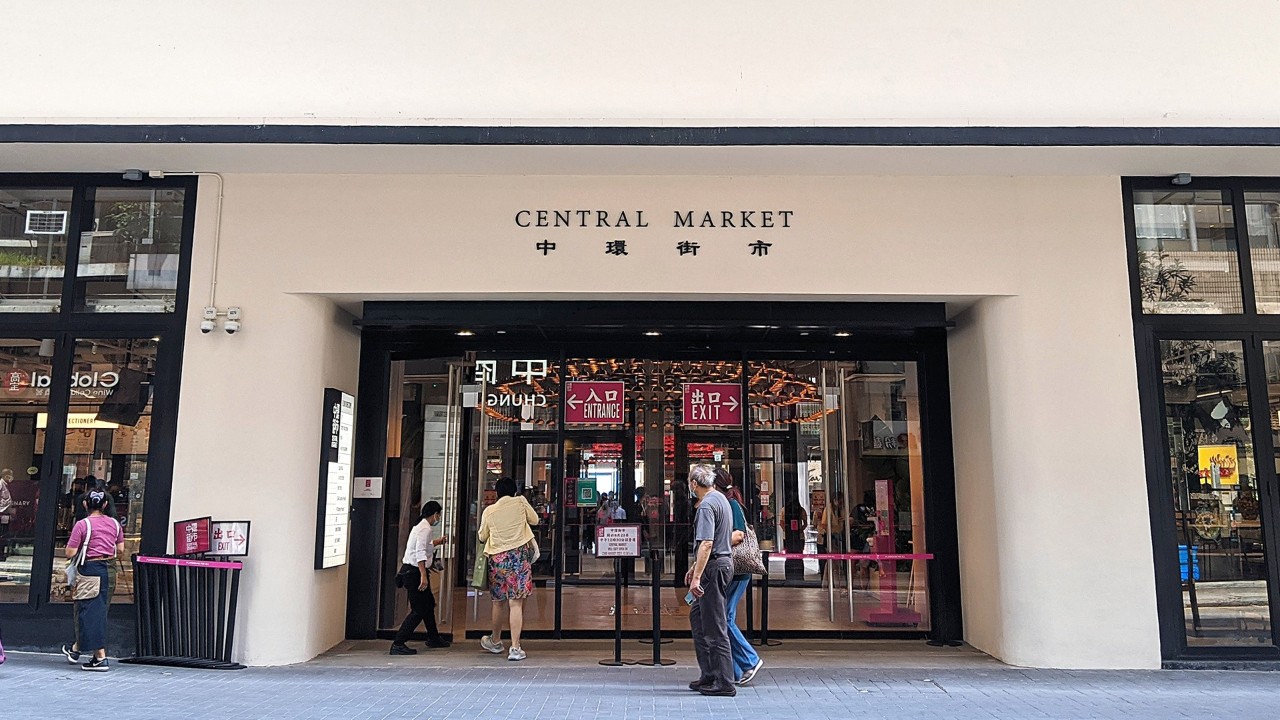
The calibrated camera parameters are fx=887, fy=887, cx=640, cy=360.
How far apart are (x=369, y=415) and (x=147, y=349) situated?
213 centimetres

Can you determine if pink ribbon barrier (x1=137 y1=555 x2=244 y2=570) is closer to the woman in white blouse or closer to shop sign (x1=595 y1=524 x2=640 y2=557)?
the woman in white blouse

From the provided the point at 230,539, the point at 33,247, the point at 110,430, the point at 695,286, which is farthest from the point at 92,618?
the point at 695,286

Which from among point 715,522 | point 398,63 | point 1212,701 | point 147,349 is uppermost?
point 398,63

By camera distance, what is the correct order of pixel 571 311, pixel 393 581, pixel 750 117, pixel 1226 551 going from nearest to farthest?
pixel 750 117 < pixel 1226 551 < pixel 571 311 < pixel 393 581

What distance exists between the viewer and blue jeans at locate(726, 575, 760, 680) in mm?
6969

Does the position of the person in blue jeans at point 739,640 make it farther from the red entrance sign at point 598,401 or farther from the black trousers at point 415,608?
the black trousers at point 415,608

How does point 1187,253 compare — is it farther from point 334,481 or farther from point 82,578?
point 82,578

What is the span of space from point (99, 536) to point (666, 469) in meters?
5.16

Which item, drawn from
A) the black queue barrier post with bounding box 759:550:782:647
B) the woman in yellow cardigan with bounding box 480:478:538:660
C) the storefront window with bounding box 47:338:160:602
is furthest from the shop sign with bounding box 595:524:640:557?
the storefront window with bounding box 47:338:160:602

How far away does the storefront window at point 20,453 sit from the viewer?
806 cm

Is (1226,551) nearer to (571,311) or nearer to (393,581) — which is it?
(571,311)

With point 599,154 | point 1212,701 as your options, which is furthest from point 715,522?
point 1212,701

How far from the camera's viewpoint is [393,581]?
915 centimetres

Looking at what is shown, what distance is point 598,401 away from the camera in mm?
9430
